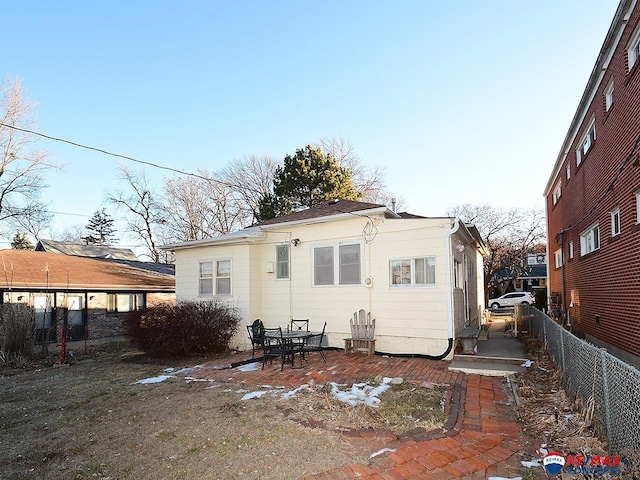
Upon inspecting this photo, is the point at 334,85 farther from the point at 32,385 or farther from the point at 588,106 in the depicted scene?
the point at 32,385

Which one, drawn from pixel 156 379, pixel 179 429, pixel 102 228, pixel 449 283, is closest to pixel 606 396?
pixel 179 429

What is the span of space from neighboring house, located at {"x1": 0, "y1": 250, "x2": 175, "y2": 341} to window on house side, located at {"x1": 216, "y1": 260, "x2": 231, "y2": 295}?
4.68 meters

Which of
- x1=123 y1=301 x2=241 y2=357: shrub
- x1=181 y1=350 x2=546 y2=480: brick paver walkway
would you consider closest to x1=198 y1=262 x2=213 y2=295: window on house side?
x1=123 y1=301 x2=241 y2=357: shrub

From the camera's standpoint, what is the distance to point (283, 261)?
11.0 metres

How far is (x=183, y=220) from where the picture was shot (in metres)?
31.2

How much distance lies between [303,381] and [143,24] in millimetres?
9012

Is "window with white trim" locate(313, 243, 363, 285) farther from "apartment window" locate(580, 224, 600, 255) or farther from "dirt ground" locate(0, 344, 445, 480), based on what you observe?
"apartment window" locate(580, 224, 600, 255)

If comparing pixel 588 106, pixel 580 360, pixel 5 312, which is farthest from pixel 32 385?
pixel 588 106

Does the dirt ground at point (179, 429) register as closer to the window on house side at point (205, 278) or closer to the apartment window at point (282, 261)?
the apartment window at point (282, 261)

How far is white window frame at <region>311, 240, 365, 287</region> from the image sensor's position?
9.68 meters

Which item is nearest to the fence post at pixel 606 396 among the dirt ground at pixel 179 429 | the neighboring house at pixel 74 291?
the dirt ground at pixel 179 429

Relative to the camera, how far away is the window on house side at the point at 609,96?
840 centimetres

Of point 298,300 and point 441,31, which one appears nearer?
point 441,31

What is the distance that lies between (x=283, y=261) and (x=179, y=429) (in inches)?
260
